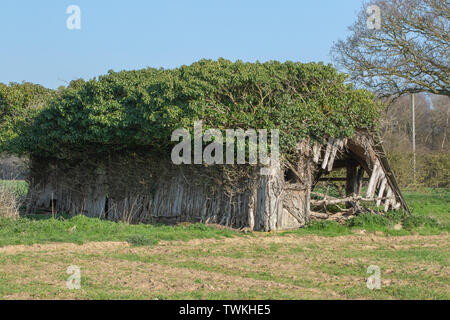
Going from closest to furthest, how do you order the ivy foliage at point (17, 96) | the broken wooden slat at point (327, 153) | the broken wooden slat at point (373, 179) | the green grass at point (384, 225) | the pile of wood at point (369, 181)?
the green grass at point (384, 225) < the broken wooden slat at point (327, 153) < the pile of wood at point (369, 181) < the broken wooden slat at point (373, 179) < the ivy foliage at point (17, 96)

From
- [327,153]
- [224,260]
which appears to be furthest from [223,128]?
[224,260]

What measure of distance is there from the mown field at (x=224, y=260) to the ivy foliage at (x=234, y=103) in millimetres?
2833

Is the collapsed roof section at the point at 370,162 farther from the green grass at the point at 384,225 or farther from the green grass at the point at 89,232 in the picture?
the green grass at the point at 89,232

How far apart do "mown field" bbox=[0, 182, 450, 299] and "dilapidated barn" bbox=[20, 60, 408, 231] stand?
119cm

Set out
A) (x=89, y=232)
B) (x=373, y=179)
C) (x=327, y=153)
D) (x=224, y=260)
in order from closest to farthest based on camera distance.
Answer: (x=224, y=260) → (x=89, y=232) → (x=327, y=153) → (x=373, y=179)

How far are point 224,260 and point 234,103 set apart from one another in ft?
18.0

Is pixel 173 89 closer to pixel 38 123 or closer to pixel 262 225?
pixel 262 225

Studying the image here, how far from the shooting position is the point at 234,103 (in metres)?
14.7

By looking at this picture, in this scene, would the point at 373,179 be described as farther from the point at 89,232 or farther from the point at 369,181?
the point at 89,232

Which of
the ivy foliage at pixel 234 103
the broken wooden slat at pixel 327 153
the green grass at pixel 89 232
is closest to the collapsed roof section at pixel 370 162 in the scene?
the broken wooden slat at pixel 327 153

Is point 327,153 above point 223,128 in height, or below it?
below

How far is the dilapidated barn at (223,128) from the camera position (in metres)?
14.6

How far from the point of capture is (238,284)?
27.1ft

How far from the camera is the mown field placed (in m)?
7.78
